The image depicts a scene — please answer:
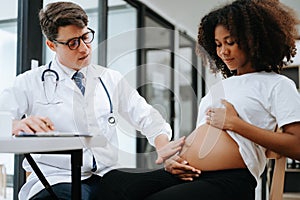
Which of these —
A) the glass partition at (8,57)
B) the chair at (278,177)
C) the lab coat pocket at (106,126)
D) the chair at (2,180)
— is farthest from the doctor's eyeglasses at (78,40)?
the chair at (2,180)

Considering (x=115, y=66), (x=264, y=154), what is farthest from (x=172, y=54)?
(x=264, y=154)

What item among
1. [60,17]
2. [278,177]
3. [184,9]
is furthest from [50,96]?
[184,9]

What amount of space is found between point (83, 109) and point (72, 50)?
262 mm

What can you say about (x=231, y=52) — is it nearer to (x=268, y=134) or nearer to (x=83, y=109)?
(x=268, y=134)

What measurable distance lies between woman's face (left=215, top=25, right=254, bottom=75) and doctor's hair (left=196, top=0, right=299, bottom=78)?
0.01 m

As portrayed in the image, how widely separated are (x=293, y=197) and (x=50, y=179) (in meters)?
2.15

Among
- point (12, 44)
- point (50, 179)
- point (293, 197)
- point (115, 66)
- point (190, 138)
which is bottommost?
point (293, 197)

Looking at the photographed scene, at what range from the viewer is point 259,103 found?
1.25 metres

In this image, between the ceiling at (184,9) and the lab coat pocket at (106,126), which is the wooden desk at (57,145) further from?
the ceiling at (184,9)

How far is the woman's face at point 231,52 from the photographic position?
1.34m

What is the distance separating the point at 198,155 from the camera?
1.29m

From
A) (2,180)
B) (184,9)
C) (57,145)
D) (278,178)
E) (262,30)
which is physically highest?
(184,9)

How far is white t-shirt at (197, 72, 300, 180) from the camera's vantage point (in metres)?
1.20

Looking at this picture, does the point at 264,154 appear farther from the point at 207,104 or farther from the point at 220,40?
the point at 220,40
